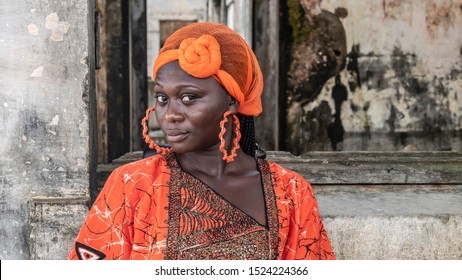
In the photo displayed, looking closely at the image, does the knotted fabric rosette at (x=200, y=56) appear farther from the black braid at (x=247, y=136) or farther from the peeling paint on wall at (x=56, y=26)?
the peeling paint on wall at (x=56, y=26)

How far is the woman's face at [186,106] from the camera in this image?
1902mm

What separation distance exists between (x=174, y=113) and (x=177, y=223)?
34cm

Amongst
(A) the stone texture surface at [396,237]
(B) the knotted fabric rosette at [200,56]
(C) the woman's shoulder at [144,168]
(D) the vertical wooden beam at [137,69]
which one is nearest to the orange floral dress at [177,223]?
(C) the woman's shoulder at [144,168]

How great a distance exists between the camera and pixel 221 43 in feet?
6.36

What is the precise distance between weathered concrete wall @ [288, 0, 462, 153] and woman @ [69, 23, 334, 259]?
2715mm

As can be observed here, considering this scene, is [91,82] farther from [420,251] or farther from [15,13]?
[420,251]

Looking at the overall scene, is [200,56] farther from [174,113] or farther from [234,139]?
[234,139]

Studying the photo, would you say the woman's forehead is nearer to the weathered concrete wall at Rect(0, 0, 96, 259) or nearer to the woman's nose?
the woman's nose

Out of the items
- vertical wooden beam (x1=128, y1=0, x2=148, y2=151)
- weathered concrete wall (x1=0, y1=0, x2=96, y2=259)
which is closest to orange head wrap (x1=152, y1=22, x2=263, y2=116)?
weathered concrete wall (x1=0, y1=0, x2=96, y2=259)

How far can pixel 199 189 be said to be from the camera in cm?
203

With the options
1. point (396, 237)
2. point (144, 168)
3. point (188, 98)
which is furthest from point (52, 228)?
point (396, 237)

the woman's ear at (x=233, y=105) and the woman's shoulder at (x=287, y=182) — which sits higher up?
the woman's ear at (x=233, y=105)

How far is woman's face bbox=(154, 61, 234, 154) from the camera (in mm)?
1902

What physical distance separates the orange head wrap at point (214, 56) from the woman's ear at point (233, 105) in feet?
0.05
